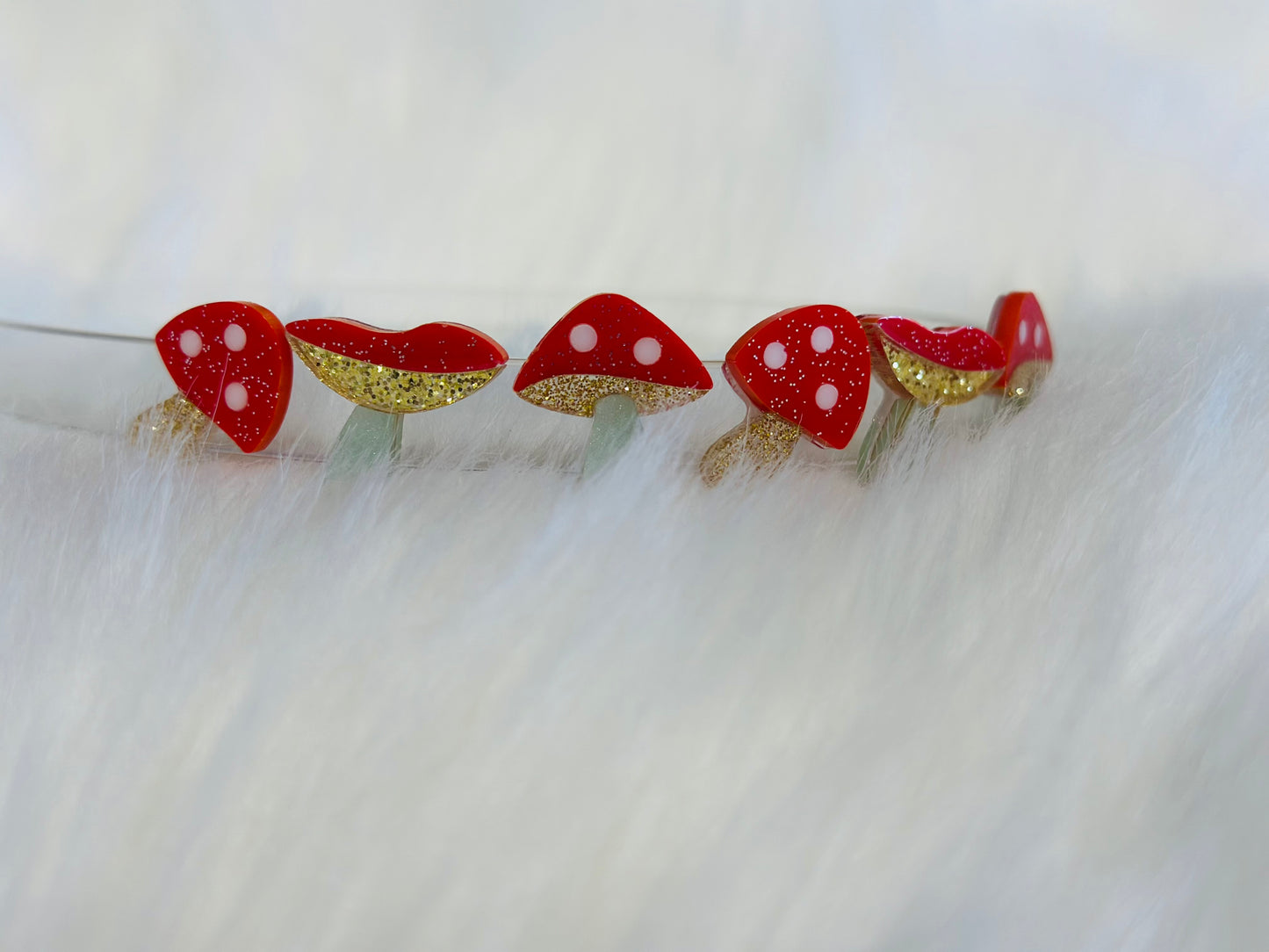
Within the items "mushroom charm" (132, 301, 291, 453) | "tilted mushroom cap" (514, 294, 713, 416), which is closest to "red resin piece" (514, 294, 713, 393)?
"tilted mushroom cap" (514, 294, 713, 416)

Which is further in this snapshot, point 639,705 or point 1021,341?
point 1021,341

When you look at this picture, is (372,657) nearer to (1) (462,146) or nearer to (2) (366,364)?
(2) (366,364)

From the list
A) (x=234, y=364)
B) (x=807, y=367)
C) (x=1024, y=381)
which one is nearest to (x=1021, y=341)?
(x=1024, y=381)

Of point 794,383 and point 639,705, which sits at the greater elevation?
point 794,383

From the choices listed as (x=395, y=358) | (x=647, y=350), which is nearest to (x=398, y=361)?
(x=395, y=358)

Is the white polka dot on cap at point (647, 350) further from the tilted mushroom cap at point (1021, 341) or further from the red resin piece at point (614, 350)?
the tilted mushroom cap at point (1021, 341)

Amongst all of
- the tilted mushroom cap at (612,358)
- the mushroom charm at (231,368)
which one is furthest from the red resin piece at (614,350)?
the mushroom charm at (231,368)

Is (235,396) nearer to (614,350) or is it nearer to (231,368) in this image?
(231,368)

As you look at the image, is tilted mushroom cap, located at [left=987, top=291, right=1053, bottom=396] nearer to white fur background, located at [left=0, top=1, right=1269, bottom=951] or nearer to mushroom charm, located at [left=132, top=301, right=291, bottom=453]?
white fur background, located at [left=0, top=1, right=1269, bottom=951]
